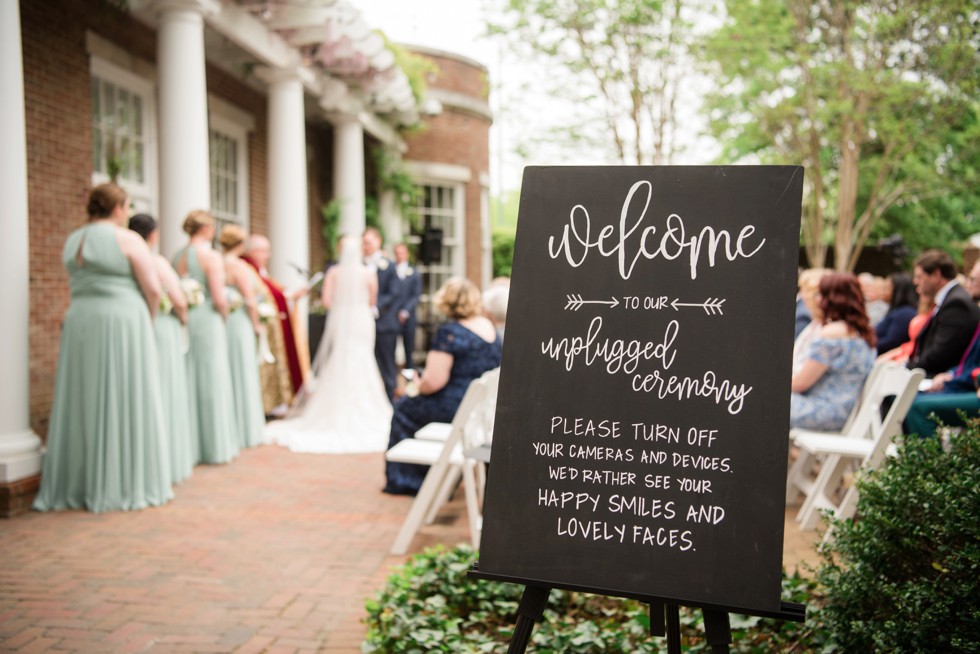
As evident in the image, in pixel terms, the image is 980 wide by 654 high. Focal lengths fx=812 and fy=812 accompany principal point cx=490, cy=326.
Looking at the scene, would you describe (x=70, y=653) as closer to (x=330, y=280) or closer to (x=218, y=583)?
(x=218, y=583)

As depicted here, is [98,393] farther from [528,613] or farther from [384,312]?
[384,312]

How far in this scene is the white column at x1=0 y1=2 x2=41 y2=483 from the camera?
4.67 m

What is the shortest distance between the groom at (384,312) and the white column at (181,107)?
2.92m

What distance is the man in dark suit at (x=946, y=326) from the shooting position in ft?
17.4

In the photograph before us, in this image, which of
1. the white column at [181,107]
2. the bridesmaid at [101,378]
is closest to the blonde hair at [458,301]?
the bridesmaid at [101,378]

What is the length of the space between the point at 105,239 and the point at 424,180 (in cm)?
1107

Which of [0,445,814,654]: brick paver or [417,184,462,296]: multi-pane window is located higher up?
[417,184,462,296]: multi-pane window

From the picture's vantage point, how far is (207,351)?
21.2 feet


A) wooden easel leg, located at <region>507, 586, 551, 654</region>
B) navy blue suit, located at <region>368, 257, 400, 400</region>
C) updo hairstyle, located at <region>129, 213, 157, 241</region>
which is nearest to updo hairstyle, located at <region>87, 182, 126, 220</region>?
updo hairstyle, located at <region>129, 213, 157, 241</region>

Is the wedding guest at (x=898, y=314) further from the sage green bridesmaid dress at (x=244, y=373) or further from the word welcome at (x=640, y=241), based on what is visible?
the word welcome at (x=640, y=241)

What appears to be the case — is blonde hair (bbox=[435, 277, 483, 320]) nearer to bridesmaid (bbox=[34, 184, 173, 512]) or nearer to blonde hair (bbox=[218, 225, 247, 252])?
bridesmaid (bbox=[34, 184, 173, 512])

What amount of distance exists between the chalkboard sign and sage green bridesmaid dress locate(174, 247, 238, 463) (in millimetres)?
4719

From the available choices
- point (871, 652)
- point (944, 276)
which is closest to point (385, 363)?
point (944, 276)

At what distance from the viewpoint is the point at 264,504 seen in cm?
522
